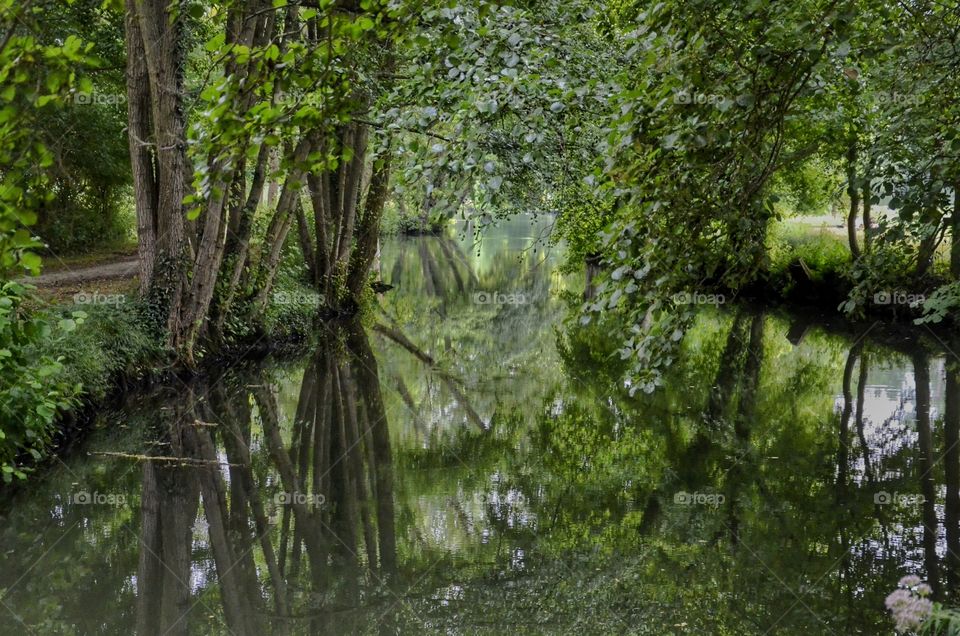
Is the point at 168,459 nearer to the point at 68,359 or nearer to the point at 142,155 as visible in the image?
the point at 68,359

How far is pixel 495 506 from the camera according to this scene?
816cm

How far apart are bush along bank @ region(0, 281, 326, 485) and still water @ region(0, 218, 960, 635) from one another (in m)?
0.37

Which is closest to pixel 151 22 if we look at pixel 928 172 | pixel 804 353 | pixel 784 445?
pixel 784 445

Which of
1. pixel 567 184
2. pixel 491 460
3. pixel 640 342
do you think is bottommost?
pixel 491 460

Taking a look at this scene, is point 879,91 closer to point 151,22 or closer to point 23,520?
point 23,520

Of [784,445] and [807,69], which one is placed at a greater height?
[807,69]

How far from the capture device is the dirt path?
15.4 metres

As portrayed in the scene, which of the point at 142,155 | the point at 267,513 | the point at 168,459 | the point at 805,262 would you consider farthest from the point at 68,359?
the point at 805,262

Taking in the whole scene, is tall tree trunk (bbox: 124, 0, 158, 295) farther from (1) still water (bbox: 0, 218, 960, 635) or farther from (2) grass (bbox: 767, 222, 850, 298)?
(2) grass (bbox: 767, 222, 850, 298)

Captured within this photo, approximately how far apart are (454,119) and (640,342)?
1.56 meters

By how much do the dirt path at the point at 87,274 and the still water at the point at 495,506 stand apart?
3.80 metres

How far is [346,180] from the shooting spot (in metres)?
19.9

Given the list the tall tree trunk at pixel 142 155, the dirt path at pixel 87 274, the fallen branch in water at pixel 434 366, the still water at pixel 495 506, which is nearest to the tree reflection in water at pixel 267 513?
the still water at pixel 495 506

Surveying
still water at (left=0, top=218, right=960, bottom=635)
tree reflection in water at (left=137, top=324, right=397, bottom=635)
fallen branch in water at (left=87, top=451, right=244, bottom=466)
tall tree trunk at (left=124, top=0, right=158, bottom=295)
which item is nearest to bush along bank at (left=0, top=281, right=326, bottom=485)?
still water at (left=0, top=218, right=960, bottom=635)
